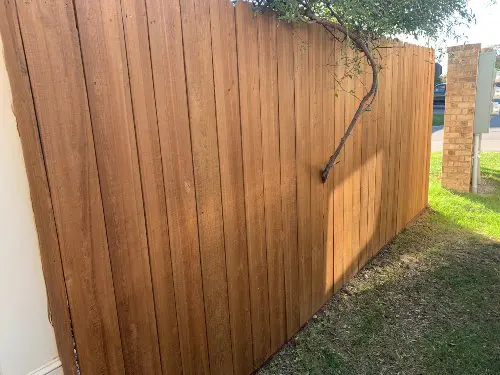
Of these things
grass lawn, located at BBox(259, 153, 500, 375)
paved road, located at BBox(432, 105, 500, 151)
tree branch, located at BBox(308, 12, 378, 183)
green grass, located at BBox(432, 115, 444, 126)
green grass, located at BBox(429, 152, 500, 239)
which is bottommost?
green grass, located at BBox(432, 115, 444, 126)

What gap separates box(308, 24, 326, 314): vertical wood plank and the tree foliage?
9 centimetres

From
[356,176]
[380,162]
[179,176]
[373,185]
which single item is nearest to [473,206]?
[380,162]

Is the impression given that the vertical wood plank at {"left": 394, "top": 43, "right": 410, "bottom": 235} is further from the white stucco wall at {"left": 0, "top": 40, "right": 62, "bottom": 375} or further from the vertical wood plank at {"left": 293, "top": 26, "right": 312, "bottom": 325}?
the white stucco wall at {"left": 0, "top": 40, "right": 62, "bottom": 375}

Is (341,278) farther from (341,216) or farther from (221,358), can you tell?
(221,358)

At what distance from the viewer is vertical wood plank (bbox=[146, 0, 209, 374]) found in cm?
182

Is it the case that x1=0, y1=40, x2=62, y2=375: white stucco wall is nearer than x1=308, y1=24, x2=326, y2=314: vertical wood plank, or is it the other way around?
x1=0, y1=40, x2=62, y2=375: white stucco wall

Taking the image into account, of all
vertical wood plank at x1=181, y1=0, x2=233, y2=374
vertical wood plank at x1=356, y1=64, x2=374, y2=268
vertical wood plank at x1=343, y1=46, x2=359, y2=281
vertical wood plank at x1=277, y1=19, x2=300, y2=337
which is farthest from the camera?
vertical wood plank at x1=356, y1=64, x2=374, y2=268

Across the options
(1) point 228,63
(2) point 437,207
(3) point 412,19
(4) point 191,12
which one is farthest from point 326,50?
(2) point 437,207

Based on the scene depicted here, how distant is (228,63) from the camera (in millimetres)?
2191

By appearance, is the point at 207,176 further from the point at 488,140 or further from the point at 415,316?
the point at 488,140

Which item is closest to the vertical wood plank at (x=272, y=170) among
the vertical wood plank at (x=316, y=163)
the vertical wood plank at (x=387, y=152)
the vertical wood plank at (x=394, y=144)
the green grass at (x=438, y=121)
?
the vertical wood plank at (x=316, y=163)

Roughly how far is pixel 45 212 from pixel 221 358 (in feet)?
4.50

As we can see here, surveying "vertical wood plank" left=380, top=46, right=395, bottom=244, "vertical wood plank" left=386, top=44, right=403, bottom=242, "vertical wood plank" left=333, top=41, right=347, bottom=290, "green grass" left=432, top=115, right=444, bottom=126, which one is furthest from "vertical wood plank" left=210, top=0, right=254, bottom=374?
"green grass" left=432, top=115, right=444, bottom=126

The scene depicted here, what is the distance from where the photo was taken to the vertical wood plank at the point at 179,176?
1823mm
